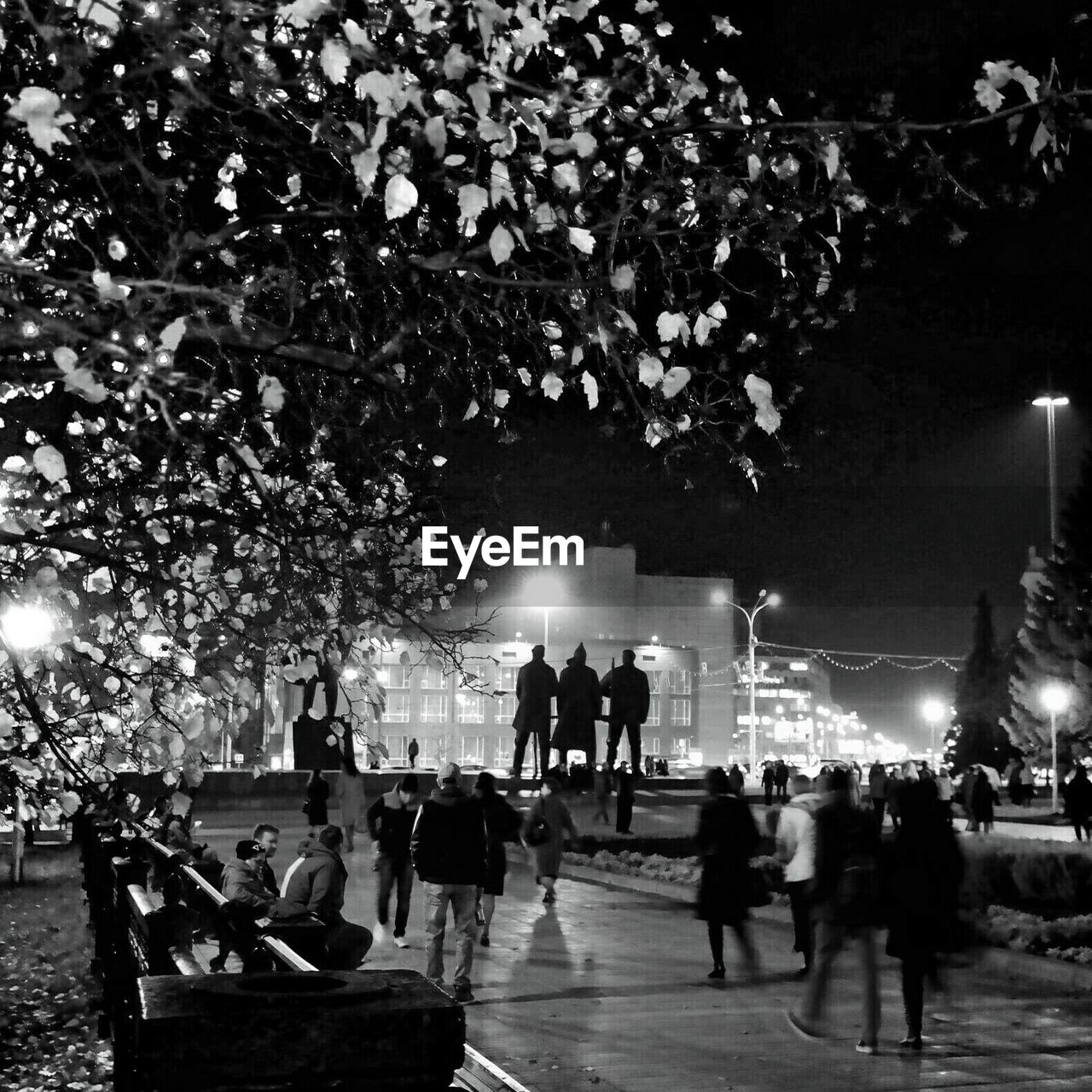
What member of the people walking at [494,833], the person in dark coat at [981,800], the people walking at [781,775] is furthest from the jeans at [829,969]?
the people walking at [781,775]

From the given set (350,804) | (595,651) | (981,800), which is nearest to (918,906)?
(350,804)

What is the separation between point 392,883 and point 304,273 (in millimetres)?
8415

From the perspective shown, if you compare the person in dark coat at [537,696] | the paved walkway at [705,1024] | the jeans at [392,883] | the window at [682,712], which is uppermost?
the window at [682,712]

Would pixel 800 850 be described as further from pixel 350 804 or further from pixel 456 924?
pixel 350 804

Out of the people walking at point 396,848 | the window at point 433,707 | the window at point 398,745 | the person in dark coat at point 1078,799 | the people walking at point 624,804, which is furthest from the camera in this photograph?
the window at point 433,707

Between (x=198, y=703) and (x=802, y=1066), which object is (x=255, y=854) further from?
(x=802, y=1066)

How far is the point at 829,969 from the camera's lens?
9961 mm

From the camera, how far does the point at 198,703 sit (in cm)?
1025

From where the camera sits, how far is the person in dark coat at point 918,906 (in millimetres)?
9641

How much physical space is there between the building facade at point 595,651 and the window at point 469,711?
3.4 inches

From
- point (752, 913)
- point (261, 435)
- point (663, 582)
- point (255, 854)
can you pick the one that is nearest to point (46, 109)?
point (261, 435)

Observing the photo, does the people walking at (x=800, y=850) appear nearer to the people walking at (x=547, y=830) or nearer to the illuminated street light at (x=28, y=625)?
the people walking at (x=547, y=830)

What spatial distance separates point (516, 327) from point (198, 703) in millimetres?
4548

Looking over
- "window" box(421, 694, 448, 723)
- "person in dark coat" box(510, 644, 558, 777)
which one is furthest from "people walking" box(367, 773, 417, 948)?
"window" box(421, 694, 448, 723)
